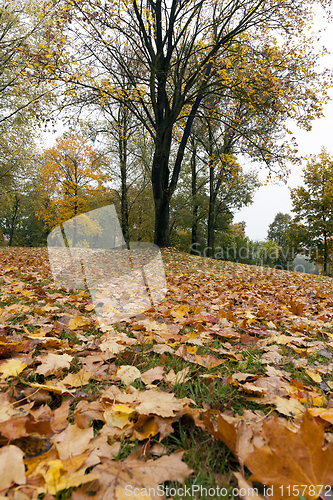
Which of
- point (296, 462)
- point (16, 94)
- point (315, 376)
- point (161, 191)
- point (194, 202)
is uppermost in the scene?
point (16, 94)

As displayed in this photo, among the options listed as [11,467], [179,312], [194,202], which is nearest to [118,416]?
[11,467]

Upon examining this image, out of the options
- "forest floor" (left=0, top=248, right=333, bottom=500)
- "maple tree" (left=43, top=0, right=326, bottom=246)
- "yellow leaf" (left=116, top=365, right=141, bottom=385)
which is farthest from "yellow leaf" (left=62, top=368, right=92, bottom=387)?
"maple tree" (left=43, top=0, right=326, bottom=246)

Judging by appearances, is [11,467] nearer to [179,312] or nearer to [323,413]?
[323,413]

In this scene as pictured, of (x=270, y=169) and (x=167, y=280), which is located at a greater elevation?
(x=270, y=169)

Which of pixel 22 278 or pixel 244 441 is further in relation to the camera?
pixel 22 278

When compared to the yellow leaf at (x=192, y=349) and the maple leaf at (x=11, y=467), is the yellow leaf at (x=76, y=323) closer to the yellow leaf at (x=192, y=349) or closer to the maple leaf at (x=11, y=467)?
the yellow leaf at (x=192, y=349)

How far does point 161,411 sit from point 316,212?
20313mm

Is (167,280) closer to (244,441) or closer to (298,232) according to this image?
(244,441)

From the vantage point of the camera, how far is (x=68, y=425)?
0.88m

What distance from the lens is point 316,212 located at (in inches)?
707

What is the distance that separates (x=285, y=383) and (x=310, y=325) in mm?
1271

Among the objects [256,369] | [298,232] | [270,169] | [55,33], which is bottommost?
[256,369]

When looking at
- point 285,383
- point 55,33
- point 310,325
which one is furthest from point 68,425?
point 55,33

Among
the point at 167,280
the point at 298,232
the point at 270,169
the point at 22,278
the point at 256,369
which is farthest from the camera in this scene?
the point at 298,232
